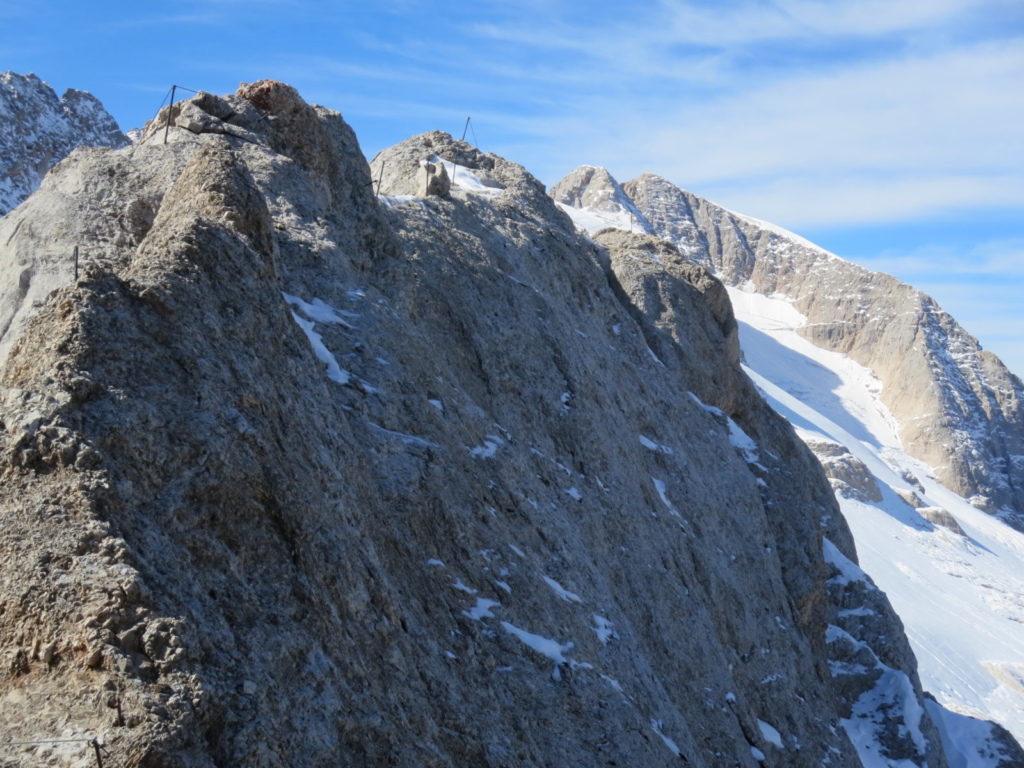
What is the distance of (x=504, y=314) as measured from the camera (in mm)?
19250

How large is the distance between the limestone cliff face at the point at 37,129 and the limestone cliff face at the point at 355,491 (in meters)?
Result: 137

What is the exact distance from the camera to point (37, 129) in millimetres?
152125

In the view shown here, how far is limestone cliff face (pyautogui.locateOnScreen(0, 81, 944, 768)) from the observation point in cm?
711

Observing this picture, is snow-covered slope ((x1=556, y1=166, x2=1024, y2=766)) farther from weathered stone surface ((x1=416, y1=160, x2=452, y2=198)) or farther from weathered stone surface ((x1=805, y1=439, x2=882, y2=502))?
weathered stone surface ((x1=416, y1=160, x2=452, y2=198))

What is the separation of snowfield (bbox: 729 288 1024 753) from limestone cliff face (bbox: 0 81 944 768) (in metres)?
18.7

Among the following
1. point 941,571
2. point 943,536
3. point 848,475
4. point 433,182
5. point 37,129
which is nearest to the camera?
point 433,182

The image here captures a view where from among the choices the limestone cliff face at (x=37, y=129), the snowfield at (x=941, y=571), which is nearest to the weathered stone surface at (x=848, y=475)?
the snowfield at (x=941, y=571)

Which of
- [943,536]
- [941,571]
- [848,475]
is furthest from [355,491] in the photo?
[943,536]

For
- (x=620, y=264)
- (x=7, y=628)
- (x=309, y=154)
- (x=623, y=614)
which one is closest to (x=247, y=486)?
(x=7, y=628)

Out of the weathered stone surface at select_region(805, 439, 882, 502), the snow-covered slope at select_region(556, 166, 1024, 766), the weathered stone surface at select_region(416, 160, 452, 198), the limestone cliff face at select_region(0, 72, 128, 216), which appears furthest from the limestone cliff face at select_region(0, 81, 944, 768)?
the limestone cliff face at select_region(0, 72, 128, 216)

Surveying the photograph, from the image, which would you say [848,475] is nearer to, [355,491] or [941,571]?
[941,571]

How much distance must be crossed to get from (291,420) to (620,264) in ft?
68.7

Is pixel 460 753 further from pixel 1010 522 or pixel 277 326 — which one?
pixel 1010 522

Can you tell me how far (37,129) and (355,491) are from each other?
162 meters
